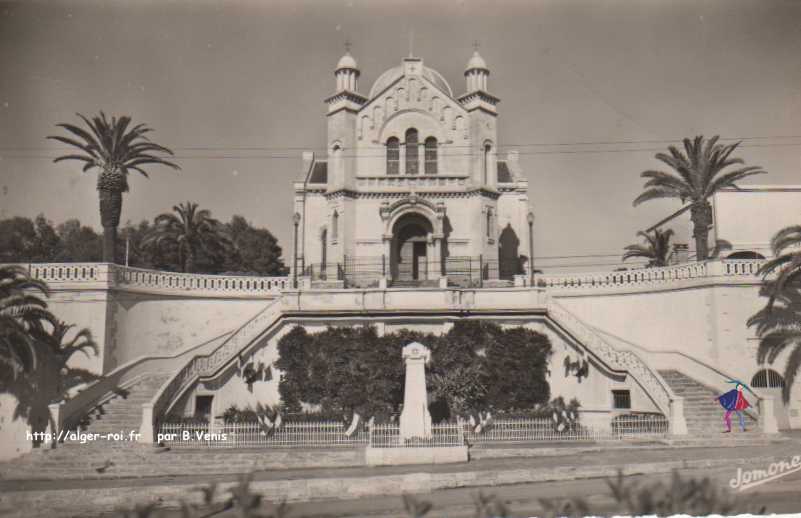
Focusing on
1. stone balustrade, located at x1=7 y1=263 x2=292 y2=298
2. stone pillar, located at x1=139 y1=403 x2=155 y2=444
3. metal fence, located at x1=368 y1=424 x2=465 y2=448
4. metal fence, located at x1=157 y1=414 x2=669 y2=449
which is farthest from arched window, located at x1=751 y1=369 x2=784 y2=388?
stone pillar, located at x1=139 y1=403 x2=155 y2=444

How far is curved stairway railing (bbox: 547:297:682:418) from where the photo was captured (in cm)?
1912

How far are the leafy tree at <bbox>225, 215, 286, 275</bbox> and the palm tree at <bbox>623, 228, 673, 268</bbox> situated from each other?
23096mm

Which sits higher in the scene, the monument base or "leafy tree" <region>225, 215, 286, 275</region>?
"leafy tree" <region>225, 215, 286, 275</region>

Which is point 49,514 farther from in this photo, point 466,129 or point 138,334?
point 466,129

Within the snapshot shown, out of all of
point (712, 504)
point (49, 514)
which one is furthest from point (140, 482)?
point (712, 504)

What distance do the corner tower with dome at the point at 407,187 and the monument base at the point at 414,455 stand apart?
41.8 ft

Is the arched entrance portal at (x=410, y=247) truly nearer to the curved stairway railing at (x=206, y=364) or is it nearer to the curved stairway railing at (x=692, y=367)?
the curved stairway railing at (x=206, y=364)

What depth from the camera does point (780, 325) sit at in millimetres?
20859

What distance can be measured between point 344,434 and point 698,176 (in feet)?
50.8

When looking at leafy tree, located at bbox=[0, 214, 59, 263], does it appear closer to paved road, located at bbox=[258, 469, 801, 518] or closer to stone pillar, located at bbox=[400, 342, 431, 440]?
stone pillar, located at bbox=[400, 342, 431, 440]

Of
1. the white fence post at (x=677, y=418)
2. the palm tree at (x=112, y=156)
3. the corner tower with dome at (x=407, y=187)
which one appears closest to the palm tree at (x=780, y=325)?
the white fence post at (x=677, y=418)

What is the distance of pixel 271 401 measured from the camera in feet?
72.7

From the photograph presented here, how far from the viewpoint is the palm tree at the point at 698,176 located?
22.4m

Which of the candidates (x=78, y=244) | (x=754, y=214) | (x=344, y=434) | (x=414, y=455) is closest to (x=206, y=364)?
(x=344, y=434)
